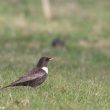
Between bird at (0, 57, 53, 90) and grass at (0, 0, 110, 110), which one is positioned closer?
grass at (0, 0, 110, 110)

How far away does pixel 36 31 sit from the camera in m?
33.8

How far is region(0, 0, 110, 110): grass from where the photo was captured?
11234 mm

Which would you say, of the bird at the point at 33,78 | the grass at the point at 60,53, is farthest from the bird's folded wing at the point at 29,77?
the grass at the point at 60,53

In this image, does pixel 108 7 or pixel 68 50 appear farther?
pixel 108 7

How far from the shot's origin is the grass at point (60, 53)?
11.2m

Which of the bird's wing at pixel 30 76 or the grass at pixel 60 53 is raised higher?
the bird's wing at pixel 30 76

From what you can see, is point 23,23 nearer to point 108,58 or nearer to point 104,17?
point 104,17

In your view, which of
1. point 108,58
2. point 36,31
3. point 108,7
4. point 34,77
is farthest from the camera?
point 108,7

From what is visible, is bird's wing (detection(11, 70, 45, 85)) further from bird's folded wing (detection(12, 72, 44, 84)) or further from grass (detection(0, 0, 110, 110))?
grass (detection(0, 0, 110, 110))

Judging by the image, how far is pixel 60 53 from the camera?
24.8 m

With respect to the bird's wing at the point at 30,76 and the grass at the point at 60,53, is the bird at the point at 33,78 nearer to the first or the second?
the bird's wing at the point at 30,76

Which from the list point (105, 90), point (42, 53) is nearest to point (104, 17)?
point (42, 53)

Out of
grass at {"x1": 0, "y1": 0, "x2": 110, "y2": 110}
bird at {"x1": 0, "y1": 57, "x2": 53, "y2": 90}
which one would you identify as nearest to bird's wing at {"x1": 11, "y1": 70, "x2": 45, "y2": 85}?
bird at {"x1": 0, "y1": 57, "x2": 53, "y2": 90}

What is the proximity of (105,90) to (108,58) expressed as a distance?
10.8 m
